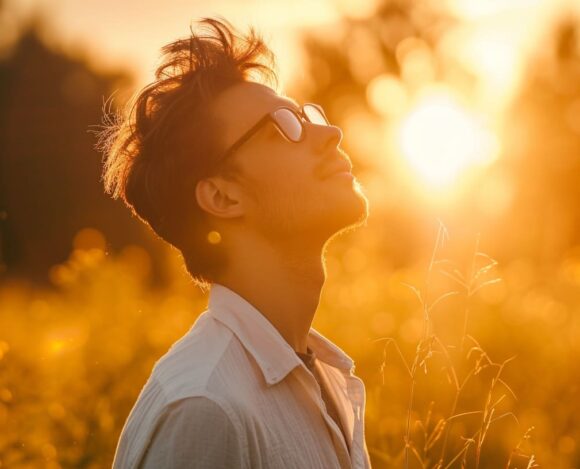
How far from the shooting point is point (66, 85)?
26.8 m

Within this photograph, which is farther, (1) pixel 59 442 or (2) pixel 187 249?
(1) pixel 59 442

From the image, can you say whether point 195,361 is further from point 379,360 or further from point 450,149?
point 450,149

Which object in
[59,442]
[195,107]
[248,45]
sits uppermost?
[248,45]

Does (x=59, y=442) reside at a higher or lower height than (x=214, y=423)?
lower

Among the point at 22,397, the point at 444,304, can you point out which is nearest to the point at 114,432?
the point at 22,397

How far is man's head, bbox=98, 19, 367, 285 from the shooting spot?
3.25 m

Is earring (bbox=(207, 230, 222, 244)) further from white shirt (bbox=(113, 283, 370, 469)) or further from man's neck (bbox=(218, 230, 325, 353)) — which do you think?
white shirt (bbox=(113, 283, 370, 469))

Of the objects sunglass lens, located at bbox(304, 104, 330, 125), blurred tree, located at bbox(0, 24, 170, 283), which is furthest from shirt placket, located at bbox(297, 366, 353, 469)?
blurred tree, located at bbox(0, 24, 170, 283)

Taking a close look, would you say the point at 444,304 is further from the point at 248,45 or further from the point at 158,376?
the point at 158,376

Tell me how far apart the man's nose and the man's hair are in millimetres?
350

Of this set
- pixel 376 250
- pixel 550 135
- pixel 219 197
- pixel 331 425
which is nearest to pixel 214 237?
pixel 219 197

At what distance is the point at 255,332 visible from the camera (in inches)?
111

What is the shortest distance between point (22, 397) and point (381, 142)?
20.7 metres

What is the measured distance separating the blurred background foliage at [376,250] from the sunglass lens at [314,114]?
770mm
